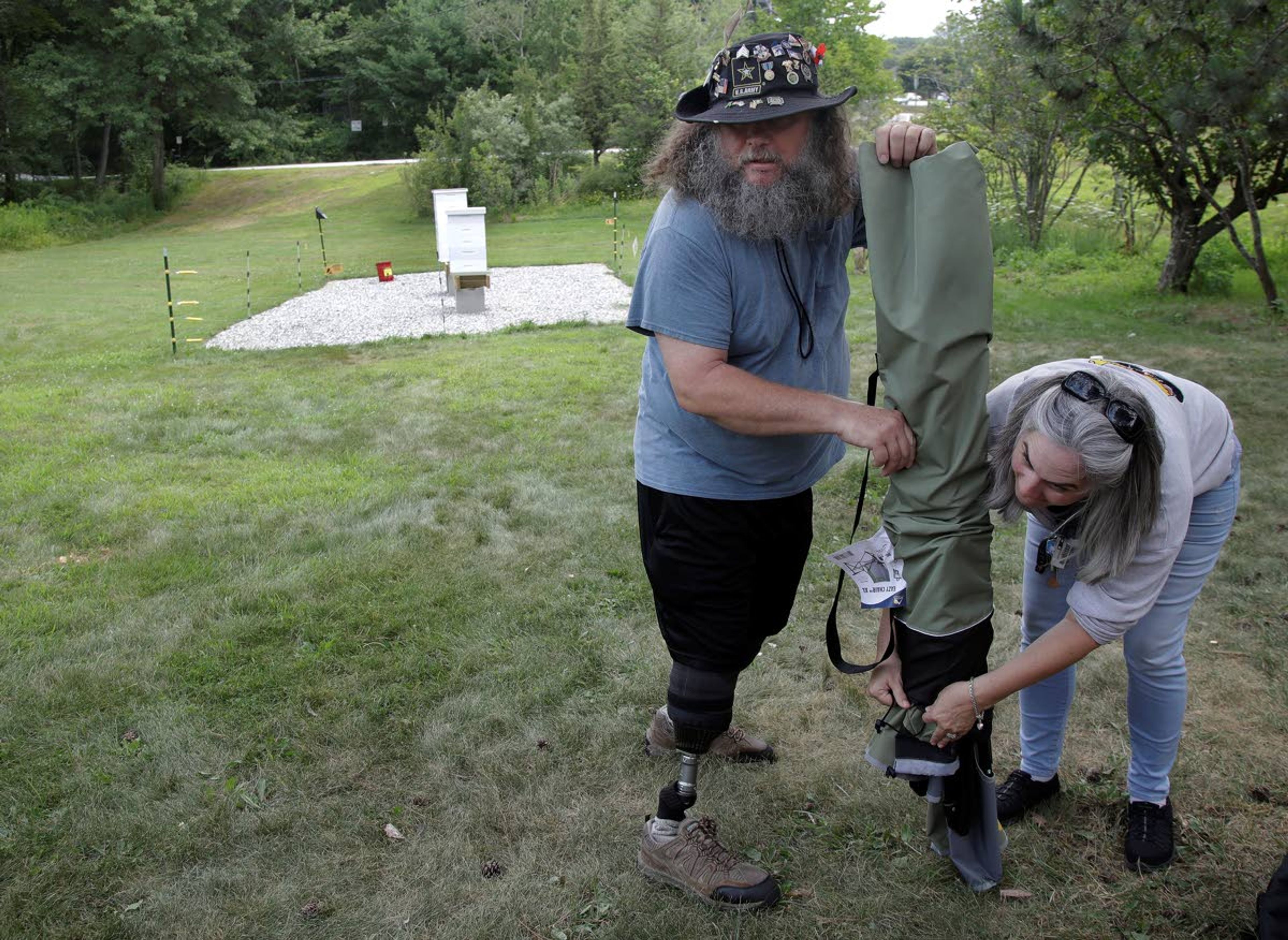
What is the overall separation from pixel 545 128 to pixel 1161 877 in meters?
27.2

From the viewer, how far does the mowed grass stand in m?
2.61

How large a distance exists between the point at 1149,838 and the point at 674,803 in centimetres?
125

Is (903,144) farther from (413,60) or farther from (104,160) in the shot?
(413,60)

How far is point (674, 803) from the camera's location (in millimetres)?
2633

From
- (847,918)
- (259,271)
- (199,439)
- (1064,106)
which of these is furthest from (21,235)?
(847,918)

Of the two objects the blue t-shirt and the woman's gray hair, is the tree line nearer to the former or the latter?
the blue t-shirt

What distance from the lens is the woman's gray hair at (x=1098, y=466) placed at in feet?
6.34

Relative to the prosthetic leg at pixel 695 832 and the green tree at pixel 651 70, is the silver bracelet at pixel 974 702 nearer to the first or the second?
the prosthetic leg at pixel 695 832

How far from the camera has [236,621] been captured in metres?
Result: 4.12

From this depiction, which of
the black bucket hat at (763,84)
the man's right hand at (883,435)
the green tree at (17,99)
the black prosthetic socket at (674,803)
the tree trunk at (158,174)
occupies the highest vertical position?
the green tree at (17,99)

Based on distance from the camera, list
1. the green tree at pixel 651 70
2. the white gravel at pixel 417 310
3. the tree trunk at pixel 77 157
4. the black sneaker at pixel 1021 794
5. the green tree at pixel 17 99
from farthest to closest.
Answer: the tree trunk at pixel 77 157 → the green tree at pixel 651 70 → the green tree at pixel 17 99 → the white gravel at pixel 417 310 → the black sneaker at pixel 1021 794

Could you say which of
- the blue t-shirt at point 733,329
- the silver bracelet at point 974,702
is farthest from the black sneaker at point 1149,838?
the blue t-shirt at point 733,329

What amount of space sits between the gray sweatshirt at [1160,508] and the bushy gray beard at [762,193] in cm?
58

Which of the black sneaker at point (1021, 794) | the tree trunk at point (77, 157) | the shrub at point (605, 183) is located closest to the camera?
the black sneaker at point (1021, 794)
